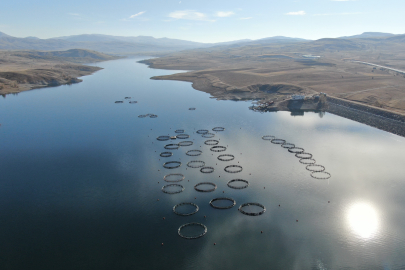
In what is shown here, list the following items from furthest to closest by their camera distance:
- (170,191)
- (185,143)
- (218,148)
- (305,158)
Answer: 1. (185,143)
2. (218,148)
3. (305,158)
4. (170,191)

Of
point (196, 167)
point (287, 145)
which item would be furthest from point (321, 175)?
point (196, 167)

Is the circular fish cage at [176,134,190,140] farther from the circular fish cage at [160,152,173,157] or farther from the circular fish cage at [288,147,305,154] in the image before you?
the circular fish cage at [288,147,305,154]

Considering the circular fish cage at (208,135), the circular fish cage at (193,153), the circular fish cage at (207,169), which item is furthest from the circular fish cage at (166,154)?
the circular fish cage at (208,135)

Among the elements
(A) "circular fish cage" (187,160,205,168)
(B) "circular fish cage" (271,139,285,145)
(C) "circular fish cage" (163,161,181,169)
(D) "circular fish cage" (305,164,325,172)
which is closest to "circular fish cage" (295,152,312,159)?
(D) "circular fish cage" (305,164,325,172)

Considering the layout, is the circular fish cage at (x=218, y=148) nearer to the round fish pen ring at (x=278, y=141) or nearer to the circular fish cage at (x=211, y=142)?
the circular fish cage at (x=211, y=142)

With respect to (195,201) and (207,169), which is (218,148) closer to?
(207,169)

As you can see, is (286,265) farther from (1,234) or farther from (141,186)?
Answer: (1,234)
